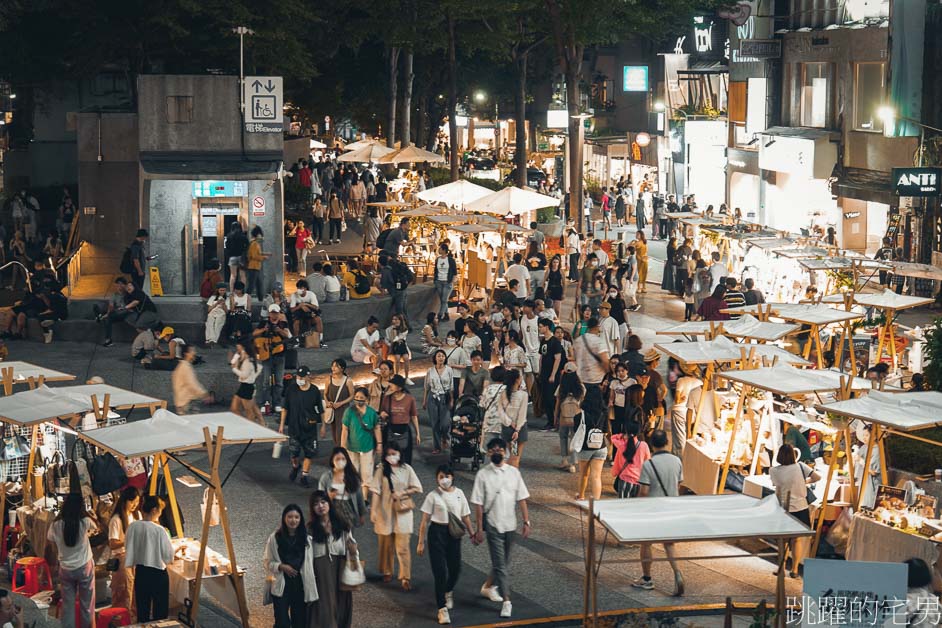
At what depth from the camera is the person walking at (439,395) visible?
18641mm

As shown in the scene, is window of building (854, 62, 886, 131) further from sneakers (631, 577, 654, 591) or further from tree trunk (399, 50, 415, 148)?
sneakers (631, 577, 654, 591)

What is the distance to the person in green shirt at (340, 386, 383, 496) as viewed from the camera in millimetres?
15758

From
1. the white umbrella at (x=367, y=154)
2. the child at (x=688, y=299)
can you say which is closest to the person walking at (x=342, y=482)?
the child at (x=688, y=299)

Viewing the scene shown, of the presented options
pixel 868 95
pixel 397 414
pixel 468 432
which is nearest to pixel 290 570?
pixel 397 414

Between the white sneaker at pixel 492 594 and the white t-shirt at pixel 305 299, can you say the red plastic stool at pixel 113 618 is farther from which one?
the white t-shirt at pixel 305 299

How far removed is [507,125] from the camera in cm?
9531

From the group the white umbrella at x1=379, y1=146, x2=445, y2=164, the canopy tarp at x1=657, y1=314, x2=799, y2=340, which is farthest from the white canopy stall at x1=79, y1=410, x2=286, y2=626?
the white umbrella at x1=379, y1=146, x2=445, y2=164

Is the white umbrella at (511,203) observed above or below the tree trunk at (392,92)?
below

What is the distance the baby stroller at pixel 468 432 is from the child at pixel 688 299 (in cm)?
1276

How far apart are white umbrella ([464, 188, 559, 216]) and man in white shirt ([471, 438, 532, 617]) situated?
723 inches

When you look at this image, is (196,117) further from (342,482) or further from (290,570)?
(290,570)

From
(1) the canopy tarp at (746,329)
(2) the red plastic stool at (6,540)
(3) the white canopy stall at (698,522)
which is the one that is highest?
(1) the canopy tarp at (746,329)

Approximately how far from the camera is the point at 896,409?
44.5 ft

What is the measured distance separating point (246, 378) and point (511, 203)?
13.6m
